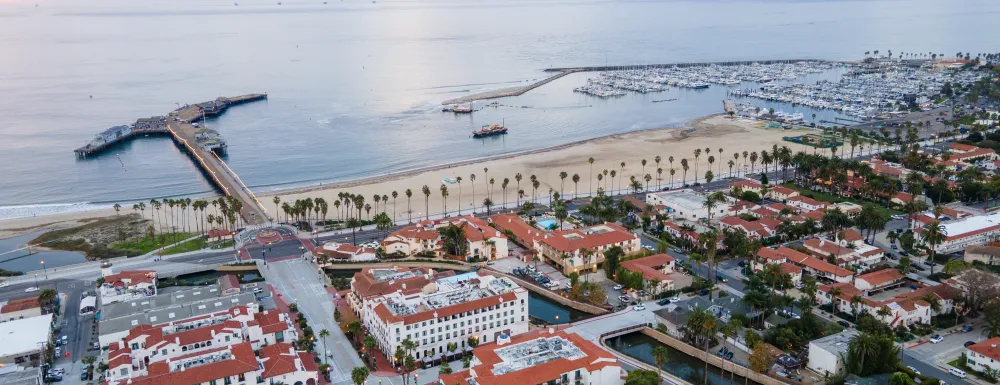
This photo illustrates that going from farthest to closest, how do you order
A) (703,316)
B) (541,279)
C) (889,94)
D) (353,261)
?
(889,94), (353,261), (541,279), (703,316)

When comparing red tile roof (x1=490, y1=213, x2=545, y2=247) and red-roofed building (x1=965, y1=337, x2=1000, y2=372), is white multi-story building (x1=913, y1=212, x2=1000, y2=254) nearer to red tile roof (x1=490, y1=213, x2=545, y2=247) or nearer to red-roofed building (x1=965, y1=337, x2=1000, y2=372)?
red-roofed building (x1=965, y1=337, x2=1000, y2=372)

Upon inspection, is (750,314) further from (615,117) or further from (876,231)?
(615,117)

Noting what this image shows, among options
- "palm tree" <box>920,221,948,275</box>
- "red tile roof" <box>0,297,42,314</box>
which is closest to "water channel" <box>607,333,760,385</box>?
"palm tree" <box>920,221,948,275</box>

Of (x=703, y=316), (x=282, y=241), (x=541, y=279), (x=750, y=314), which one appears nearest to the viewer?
(x=703, y=316)

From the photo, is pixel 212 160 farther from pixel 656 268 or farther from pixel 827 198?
pixel 827 198

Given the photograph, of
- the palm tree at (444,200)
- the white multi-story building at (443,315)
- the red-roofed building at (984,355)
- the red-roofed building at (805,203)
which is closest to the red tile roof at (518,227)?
the palm tree at (444,200)

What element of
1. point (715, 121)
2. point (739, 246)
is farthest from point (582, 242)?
point (715, 121)
